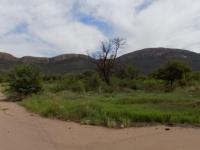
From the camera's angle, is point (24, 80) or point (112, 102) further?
point (24, 80)

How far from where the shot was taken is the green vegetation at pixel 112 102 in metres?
17.4

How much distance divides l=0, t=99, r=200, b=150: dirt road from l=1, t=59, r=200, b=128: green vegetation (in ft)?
4.51

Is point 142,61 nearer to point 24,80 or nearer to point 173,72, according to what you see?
point 173,72

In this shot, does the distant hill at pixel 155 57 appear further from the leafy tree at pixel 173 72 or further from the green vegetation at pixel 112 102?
the green vegetation at pixel 112 102

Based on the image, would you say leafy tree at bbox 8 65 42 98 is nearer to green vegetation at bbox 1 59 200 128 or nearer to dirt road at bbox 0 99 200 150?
green vegetation at bbox 1 59 200 128

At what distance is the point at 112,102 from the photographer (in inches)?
1048

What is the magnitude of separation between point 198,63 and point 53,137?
91.1 m

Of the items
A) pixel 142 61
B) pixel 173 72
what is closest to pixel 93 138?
pixel 173 72

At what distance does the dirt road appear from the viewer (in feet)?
39.9

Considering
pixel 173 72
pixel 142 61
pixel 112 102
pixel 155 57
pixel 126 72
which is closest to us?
pixel 112 102

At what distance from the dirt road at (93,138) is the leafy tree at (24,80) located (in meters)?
21.7

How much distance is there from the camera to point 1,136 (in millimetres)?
14617

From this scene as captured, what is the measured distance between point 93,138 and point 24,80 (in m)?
26.3

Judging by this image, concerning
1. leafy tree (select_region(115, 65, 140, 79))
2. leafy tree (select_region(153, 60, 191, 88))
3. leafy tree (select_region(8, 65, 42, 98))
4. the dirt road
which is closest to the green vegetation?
leafy tree (select_region(8, 65, 42, 98))
